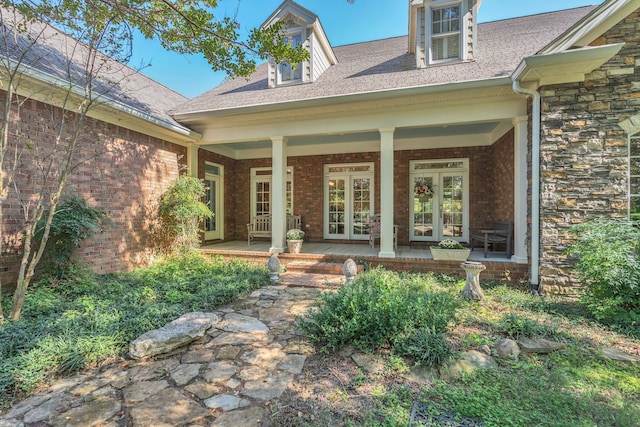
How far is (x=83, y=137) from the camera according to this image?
15.7 ft

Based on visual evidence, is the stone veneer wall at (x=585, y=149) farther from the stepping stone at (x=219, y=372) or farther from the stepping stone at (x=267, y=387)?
the stepping stone at (x=219, y=372)

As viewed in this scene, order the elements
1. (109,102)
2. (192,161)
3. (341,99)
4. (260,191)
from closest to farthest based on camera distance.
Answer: (109,102) < (341,99) < (192,161) < (260,191)

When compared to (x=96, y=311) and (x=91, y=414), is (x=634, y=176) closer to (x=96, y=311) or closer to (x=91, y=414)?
(x=91, y=414)

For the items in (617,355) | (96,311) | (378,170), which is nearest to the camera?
(617,355)

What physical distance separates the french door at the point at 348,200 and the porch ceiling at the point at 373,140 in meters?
0.62

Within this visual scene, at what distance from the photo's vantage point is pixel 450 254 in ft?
17.7

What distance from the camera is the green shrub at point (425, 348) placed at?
2.49 m

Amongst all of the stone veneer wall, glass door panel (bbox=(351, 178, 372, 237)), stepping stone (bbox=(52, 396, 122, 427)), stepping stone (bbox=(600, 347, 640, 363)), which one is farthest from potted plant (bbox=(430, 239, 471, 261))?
stepping stone (bbox=(52, 396, 122, 427))

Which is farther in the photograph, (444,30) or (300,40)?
(300,40)

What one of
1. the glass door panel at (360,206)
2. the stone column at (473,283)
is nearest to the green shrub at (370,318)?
the stone column at (473,283)

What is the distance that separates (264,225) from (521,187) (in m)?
6.39

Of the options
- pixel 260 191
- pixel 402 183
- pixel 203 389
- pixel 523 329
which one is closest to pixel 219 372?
pixel 203 389

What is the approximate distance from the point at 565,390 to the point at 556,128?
12.8 feet

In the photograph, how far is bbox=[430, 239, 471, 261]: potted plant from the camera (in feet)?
17.5
